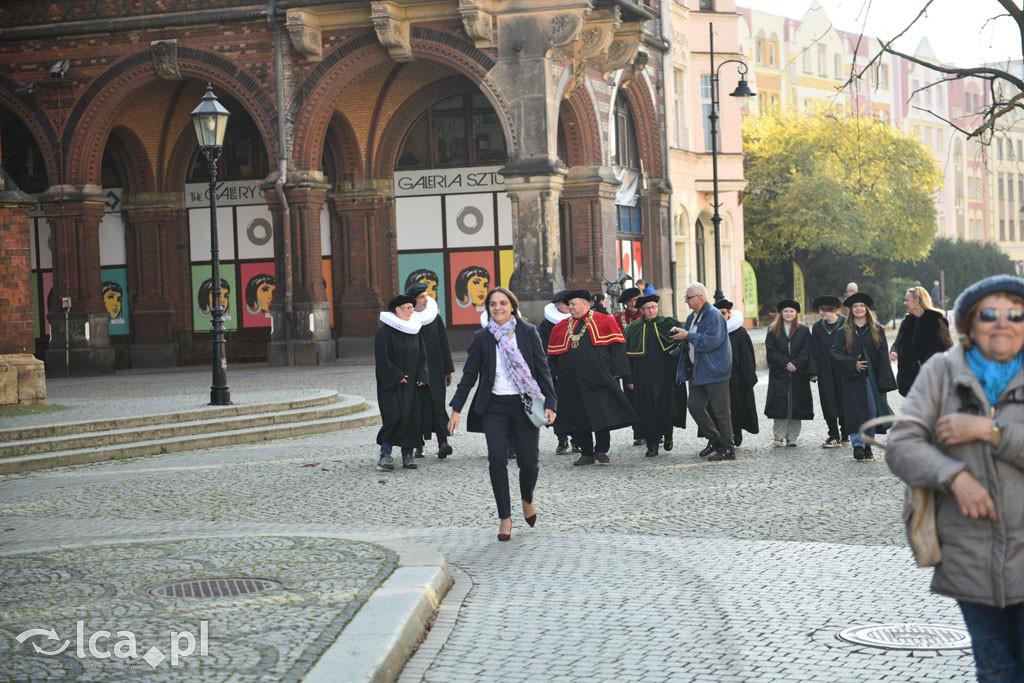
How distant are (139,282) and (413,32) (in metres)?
10.1

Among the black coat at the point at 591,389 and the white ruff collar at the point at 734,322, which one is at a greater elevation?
the white ruff collar at the point at 734,322

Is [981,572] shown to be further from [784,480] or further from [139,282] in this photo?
[139,282]

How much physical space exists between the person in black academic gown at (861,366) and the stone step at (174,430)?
7197 millimetres

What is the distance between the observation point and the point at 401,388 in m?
14.1

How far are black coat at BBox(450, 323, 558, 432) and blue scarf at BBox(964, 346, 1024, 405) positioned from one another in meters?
5.65

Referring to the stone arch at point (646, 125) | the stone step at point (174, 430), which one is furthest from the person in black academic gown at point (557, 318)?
the stone arch at point (646, 125)

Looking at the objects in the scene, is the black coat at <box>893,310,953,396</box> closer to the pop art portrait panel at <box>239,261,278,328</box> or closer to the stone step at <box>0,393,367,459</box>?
the stone step at <box>0,393,367,459</box>

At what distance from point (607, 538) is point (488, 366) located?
5.05 ft

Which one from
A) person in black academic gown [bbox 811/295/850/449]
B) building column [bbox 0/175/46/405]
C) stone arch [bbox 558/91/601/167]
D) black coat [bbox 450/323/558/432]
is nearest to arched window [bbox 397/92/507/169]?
stone arch [bbox 558/91/601/167]

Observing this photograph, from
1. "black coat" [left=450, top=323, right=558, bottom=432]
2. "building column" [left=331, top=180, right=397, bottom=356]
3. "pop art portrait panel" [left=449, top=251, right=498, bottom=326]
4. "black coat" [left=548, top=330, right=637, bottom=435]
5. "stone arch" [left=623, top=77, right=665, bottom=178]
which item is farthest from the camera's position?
Result: "stone arch" [left=623, top=77, right=665, bottom=178]

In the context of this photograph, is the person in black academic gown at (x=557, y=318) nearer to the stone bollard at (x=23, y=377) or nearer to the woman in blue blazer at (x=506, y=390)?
the woman in blue blazer at (x=506, y=390)

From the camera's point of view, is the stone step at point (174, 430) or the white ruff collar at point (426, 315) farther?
the stone step at point (174, 430)

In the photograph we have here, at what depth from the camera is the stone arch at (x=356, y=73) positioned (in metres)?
29.6

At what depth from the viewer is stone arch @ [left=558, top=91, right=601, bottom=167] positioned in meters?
32.5
